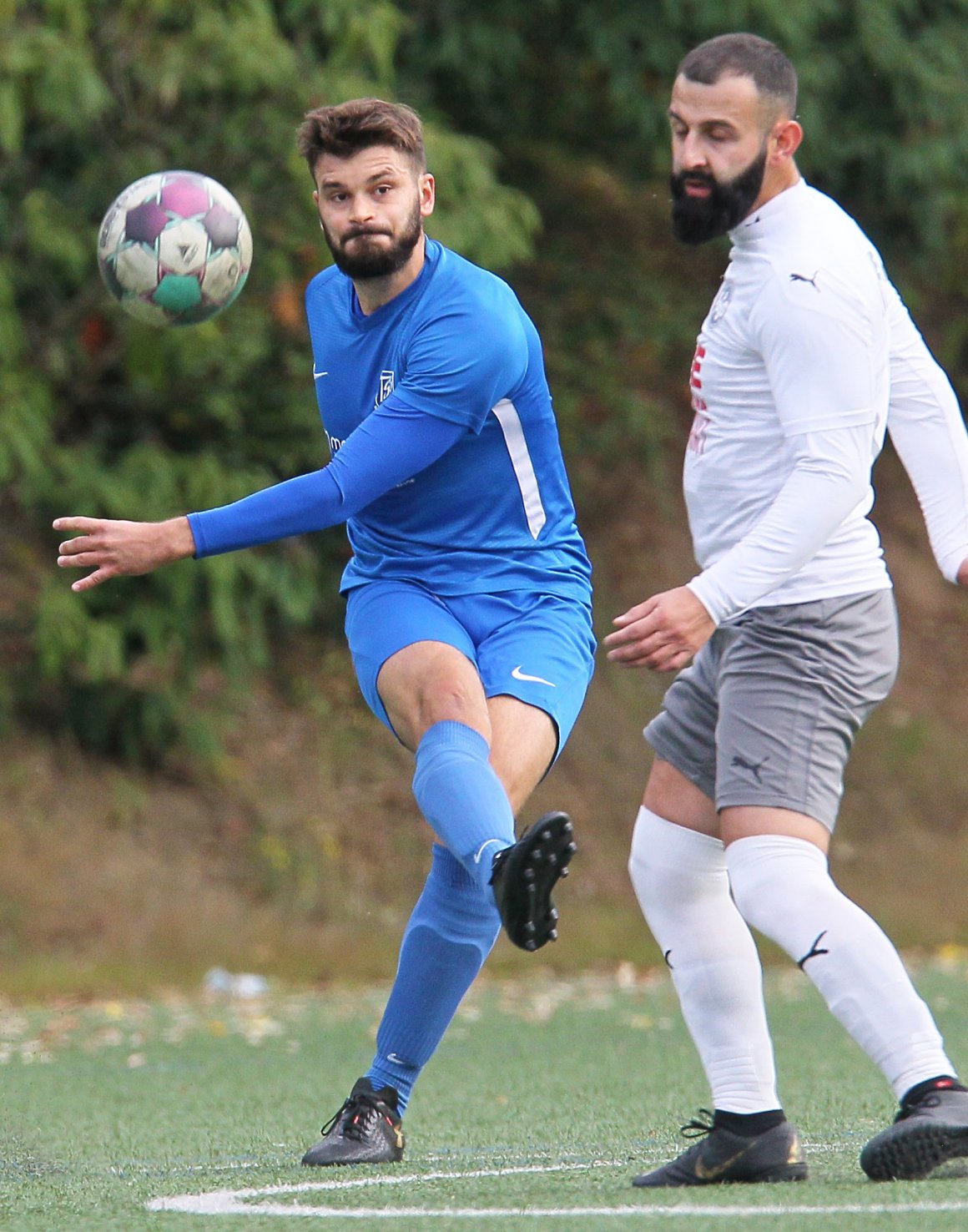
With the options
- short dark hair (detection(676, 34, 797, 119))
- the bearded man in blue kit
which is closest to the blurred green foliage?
the bearded man in blue kit

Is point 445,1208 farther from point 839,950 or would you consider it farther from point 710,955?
point 839,950

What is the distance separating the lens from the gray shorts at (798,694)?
371 centimetres

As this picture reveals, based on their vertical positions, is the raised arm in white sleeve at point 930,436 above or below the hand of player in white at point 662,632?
above

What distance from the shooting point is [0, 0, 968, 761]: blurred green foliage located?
33.0 ft

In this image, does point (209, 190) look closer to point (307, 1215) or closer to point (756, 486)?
point (756, 486)

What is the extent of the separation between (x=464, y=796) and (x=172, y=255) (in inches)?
77.8

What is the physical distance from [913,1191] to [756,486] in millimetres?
1333

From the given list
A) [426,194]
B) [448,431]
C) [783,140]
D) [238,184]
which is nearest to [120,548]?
[448,431]

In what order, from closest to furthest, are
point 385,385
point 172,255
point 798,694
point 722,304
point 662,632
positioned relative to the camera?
point 662,632, point 798,694, point 722,304, point 385,385, point 172,255

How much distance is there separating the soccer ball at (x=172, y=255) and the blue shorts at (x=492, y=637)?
1131 mm

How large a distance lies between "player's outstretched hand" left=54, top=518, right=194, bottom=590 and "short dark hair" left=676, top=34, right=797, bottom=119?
136 cm

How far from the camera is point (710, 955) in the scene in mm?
3920

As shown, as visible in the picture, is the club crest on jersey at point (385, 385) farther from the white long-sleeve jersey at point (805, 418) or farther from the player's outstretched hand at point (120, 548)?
the white long-sleeve jersey at point (805, 418)

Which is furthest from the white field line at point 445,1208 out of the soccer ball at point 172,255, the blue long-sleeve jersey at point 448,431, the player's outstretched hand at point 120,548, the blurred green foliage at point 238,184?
the blurred green foliage at point 238,184
